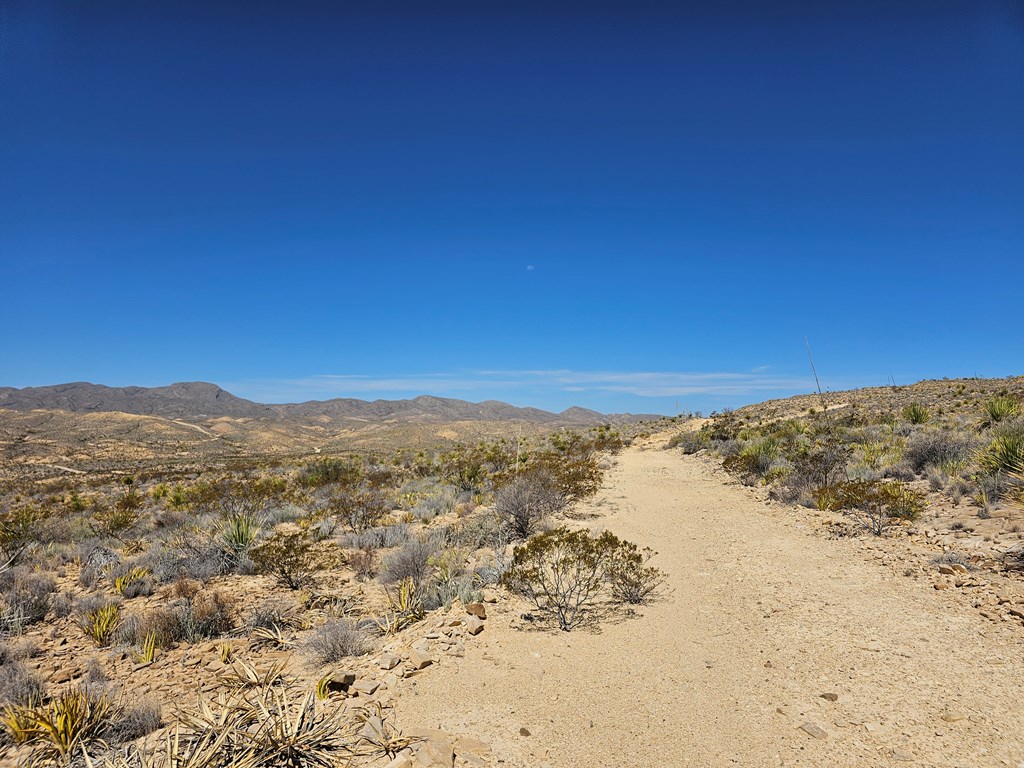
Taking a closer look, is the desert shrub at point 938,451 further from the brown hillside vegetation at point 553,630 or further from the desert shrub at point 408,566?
the desert shrub at point 408,566

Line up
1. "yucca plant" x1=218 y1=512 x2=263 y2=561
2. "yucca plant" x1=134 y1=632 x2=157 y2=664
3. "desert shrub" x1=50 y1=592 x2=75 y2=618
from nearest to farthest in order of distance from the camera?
"yucca plant" x1=134 y1=632 x2=157 y2=664
"desert shrub" x1=50 y1=592 x2=75 y2=618
"yucca plant" x1=218 y1=512 x2=263 y2=561

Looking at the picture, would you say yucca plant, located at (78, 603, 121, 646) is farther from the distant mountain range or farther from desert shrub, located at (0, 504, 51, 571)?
the distant mountain range

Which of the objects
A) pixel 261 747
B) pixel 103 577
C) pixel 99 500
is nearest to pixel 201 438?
pixel 99 500

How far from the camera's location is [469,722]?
13.0ft

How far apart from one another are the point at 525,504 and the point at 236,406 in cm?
18597

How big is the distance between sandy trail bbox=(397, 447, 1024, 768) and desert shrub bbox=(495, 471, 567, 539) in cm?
407

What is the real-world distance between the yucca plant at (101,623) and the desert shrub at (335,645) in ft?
10.4

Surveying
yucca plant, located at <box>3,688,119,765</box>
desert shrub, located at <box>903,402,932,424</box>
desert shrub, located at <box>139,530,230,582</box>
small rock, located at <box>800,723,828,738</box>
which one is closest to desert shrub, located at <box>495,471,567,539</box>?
desert shrub, located at <box>139,530,230,582</box>

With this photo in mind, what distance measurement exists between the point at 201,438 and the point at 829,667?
97938 millimetres

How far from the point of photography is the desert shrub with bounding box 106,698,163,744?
A: 14.2 ft

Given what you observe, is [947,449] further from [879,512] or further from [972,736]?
[972,736]

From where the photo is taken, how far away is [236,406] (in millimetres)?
170250

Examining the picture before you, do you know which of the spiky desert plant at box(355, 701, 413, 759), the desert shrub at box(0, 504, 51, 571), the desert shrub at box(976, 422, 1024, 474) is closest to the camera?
the spiky desert plant at box(355, 701, 413, 759)

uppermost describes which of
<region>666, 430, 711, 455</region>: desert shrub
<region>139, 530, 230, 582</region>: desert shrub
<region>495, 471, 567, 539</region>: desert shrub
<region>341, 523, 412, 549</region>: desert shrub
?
<region>666, 430, 711, 455</region>: desert shrub
